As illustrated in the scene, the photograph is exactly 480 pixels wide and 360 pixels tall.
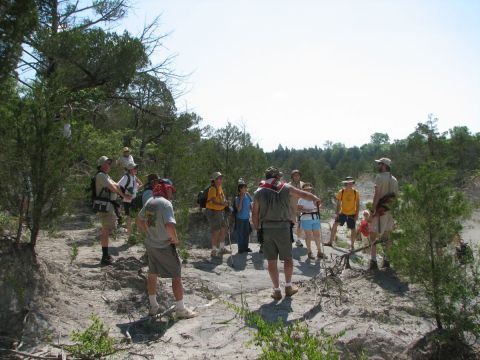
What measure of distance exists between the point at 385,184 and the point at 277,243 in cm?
212

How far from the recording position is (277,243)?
582cm

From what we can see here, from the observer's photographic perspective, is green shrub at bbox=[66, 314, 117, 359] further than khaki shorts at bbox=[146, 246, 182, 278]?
No

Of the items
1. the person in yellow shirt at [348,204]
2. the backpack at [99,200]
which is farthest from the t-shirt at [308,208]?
the backpack at [99,200]

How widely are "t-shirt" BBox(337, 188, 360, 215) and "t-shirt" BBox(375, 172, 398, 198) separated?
2632mm

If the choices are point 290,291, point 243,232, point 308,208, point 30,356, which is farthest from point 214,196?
point 30,356

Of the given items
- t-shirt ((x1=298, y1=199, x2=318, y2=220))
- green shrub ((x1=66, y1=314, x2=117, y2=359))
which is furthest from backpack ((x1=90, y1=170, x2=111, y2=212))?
t-shirt ((x1=298, y1=199, x2=318, y2=220))

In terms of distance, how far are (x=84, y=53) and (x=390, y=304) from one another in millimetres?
9714

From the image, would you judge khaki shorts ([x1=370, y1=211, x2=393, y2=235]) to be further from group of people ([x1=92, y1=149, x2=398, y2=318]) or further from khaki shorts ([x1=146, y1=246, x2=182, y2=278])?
khaki shorts ([x1=146, y1=246, x2=182, y2=278])

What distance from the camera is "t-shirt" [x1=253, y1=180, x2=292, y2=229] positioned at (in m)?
5.80

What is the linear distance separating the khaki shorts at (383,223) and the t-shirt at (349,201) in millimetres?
2478

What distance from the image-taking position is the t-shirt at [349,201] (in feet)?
30.9

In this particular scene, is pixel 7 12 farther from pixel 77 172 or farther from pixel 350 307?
pixel 350 307

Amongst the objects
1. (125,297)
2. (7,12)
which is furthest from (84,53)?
(125,297)

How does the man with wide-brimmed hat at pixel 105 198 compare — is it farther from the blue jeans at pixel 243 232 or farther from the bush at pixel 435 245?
the bush at pixel 435 245
